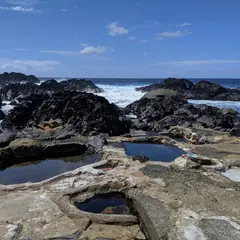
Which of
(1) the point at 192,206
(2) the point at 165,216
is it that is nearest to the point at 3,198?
(2) the point at 165,216

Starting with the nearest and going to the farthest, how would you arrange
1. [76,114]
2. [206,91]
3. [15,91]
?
[76,114] → [15,91] → [206,91]

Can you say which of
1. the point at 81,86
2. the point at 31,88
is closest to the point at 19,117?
the point at 31,88

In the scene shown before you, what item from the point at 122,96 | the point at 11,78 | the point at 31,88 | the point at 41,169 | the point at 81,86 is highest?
the point at 11,78

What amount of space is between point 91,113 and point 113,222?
1724cm

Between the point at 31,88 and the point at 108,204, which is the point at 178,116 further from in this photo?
the point at 31,88

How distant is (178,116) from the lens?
99.1ft

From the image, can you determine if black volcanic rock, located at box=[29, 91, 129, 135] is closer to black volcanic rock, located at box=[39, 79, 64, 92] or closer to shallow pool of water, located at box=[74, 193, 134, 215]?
shallow pool of water, located at box=[74, 193, 134, 215]

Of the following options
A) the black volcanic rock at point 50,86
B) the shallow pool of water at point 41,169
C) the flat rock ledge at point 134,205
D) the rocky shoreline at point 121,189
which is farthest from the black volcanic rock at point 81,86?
the flat rock ledge at point 134,205

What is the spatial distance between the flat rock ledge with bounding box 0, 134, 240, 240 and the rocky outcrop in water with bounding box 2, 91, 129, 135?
9480 millimetres

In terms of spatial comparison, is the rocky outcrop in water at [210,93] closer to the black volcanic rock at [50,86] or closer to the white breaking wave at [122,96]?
the white breaking wave at [122,96]

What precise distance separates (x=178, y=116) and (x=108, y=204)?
64.3 ft

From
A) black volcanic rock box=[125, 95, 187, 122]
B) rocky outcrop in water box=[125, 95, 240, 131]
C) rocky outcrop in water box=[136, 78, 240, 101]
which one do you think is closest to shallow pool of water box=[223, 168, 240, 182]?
rocky outcrop in water box=[125, 95, 240, 131]

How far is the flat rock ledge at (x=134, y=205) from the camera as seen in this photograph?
355 inches

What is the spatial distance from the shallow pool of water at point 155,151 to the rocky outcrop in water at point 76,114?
12.8 feet
